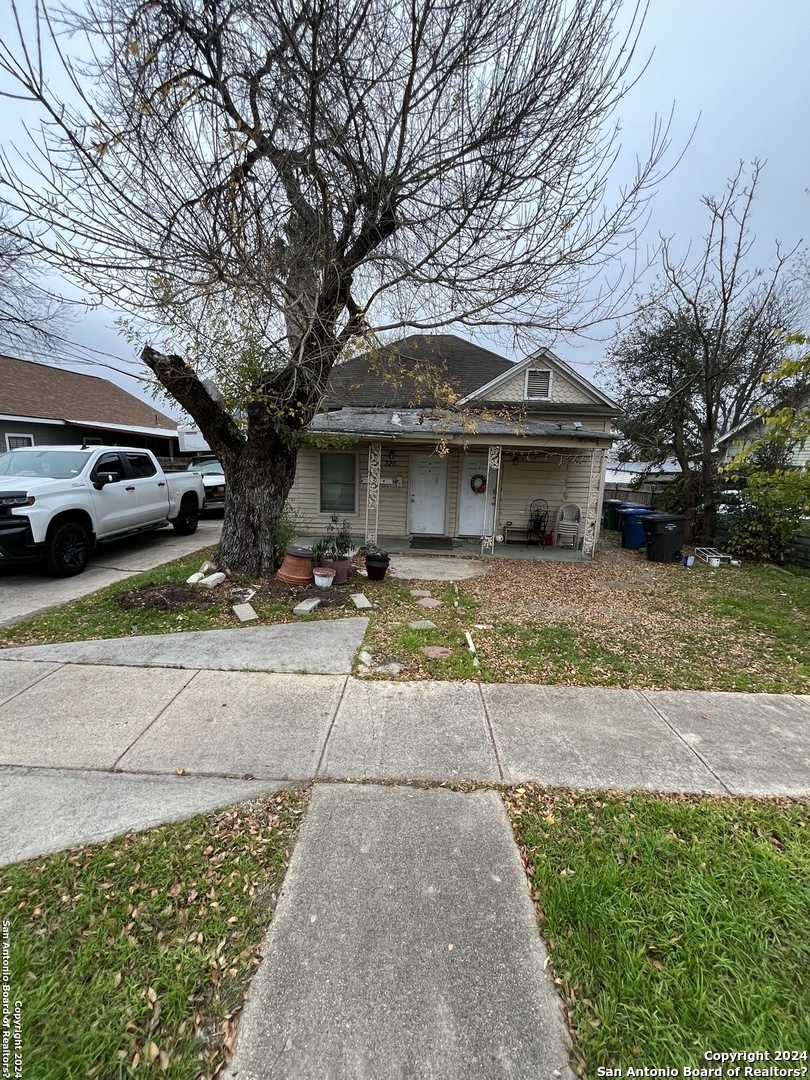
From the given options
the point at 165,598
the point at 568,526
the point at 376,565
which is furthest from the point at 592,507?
the point at 165,598

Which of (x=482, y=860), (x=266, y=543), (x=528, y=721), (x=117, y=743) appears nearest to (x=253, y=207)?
(x=266, y=543)

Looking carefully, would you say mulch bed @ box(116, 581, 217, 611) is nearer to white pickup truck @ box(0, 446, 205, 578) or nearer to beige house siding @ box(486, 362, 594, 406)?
white pickup truck @ box(0, 446, 205, 578)

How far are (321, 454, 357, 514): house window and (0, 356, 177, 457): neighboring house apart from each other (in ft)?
28.8

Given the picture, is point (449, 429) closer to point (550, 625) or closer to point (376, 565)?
point (376, 565)

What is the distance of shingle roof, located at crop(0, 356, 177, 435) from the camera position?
52.4 ft

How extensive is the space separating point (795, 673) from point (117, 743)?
599 cm

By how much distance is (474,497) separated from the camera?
11.9 m

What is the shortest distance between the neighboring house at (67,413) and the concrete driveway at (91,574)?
7487 millimetres

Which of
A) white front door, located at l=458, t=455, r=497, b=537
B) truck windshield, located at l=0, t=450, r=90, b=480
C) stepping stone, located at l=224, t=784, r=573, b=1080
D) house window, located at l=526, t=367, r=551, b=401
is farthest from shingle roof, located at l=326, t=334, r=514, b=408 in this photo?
stepping stone, located at l=224, t=784, r=573, b=1080

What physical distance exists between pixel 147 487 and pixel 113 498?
109 centimetres

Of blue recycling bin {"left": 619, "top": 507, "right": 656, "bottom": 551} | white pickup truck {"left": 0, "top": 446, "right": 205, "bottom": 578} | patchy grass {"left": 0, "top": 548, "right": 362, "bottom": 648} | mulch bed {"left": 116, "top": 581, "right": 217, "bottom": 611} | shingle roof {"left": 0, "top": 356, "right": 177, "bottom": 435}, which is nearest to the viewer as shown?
patchy grass {"left": 0, "top": 548, "right": 362, "bottom": 648}

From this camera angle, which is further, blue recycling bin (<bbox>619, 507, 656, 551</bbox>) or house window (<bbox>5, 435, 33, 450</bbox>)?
house window (<bbox>5, 435, 33, 450</bbox>)

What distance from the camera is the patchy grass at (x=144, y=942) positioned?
4.99 ft

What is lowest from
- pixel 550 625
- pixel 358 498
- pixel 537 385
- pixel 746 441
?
pixel 550 625
